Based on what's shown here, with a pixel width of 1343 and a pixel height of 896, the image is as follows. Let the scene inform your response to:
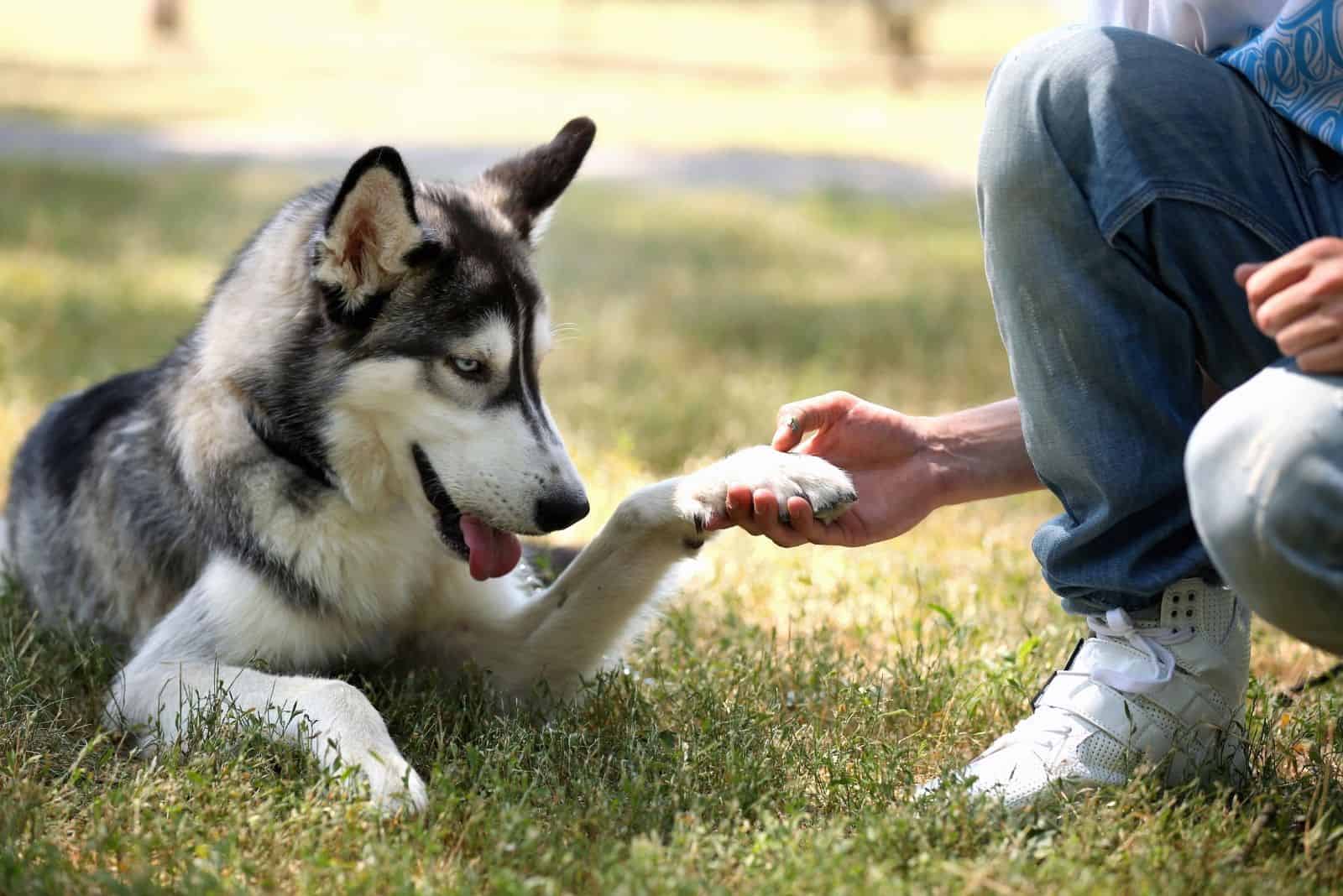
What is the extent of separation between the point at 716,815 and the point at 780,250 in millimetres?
6582

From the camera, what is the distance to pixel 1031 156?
245cm

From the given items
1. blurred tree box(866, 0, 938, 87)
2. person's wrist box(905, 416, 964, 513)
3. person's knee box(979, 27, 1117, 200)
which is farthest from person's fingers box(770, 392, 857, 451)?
blurred tree box(866, 0, 938, 87)

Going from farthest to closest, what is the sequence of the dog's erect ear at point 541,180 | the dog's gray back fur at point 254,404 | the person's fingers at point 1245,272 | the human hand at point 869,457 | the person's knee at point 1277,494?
the dog's erect ear at point 541,180
the dog's gray back fur at point 254,404
the human hand at point 869,457
the person's fingers at point 1245,272
the person's knee at point 1277,494

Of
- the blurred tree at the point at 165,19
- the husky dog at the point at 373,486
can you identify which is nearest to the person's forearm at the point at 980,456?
the husky dog at the point at 373,486

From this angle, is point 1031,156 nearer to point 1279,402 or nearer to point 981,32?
point 1279,402

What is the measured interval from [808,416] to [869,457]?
6.1 inches

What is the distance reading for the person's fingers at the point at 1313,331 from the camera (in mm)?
1981

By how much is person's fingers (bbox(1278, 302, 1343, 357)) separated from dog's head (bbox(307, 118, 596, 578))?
1.39 metres

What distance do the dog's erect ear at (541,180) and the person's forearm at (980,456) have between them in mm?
1138

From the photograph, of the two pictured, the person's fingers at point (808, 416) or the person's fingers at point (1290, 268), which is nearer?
the person's fingers at point (1290, 268)

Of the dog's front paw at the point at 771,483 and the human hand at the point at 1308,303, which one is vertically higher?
the human hand at the point at 1308,303

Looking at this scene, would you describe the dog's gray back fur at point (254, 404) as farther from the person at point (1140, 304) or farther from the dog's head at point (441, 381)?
the person at point (1140, 304)

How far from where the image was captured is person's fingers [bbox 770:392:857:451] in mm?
2830

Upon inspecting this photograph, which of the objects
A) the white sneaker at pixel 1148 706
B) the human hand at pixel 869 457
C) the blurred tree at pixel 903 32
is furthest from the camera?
the blurred tree at pixel 903 32
